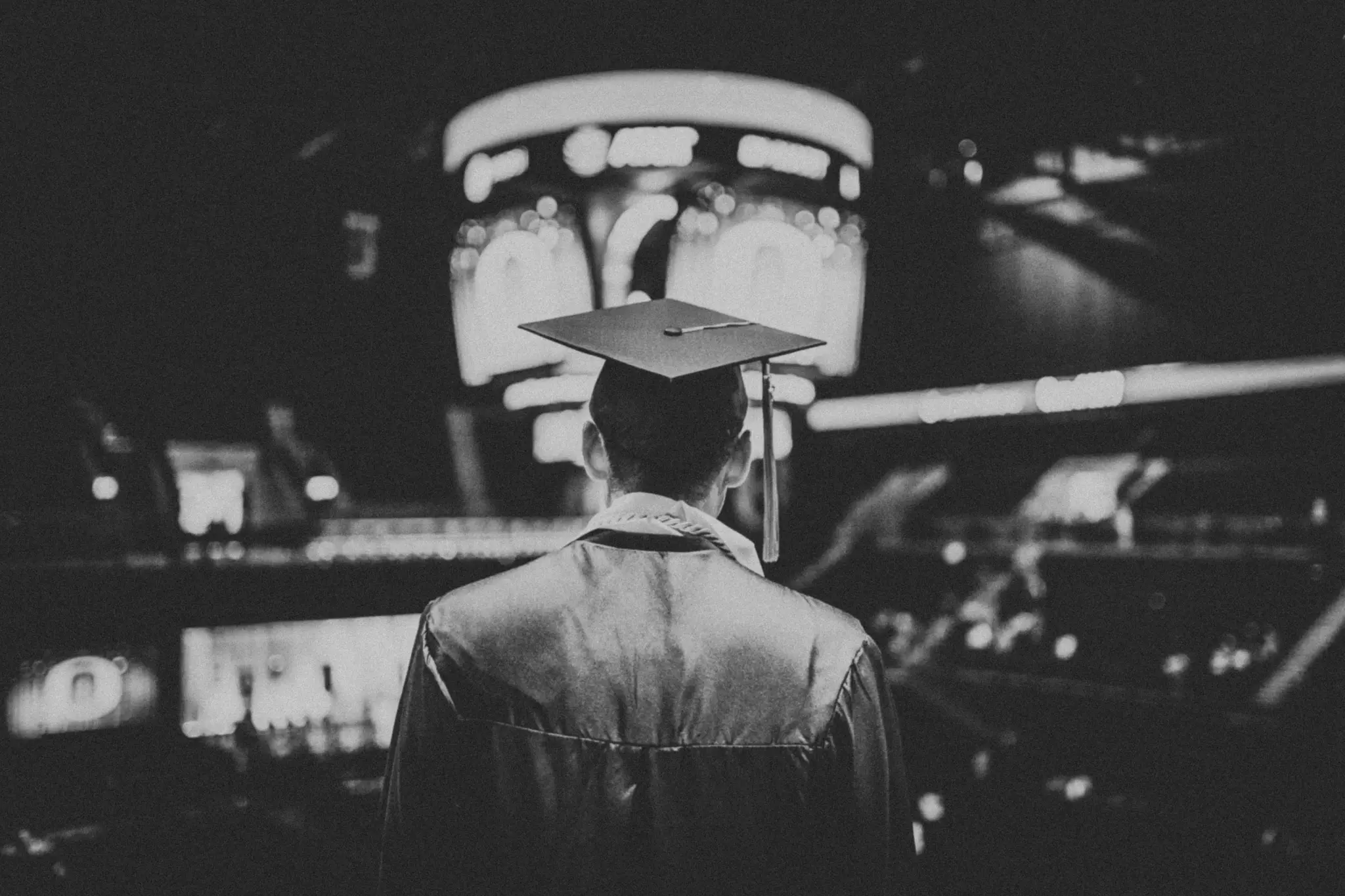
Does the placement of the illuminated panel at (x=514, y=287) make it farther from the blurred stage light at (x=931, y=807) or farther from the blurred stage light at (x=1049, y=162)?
the blurred stage light at (x=931, y=807)

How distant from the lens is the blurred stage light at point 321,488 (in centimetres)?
544

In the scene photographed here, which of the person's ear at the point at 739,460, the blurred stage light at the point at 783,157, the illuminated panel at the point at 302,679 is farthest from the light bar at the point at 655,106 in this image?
the person's ear at the point at 739,460

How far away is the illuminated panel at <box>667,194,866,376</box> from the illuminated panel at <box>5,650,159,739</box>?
287 centimetres

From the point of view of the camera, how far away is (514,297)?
4.39m

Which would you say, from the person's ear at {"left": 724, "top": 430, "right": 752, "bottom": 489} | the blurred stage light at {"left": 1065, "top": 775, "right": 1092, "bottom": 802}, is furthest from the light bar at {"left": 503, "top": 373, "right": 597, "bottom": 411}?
the blurred stage light at {"left": 1065, "top": 775, "right": 1092, "bottom": 802}

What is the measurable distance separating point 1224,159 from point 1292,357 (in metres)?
1.04

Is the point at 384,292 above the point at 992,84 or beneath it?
beneath

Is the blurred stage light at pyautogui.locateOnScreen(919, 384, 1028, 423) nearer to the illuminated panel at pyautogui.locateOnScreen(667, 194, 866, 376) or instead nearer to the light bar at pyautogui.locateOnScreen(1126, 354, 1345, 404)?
the light bar at pyautogui.locateOnScreen(1126, 354, 1345, 404)

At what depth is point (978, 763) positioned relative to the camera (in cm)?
505

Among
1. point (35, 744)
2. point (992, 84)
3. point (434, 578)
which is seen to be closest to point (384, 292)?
point (434, 578)

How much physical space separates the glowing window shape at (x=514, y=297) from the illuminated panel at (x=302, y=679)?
1.54 m

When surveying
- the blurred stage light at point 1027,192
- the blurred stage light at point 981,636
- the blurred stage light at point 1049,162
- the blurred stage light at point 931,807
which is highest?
the blurred stage light at point 1049,162

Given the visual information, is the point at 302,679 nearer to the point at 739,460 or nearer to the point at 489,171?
the point at 489,171

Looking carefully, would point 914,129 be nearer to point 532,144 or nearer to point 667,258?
point 667,258
